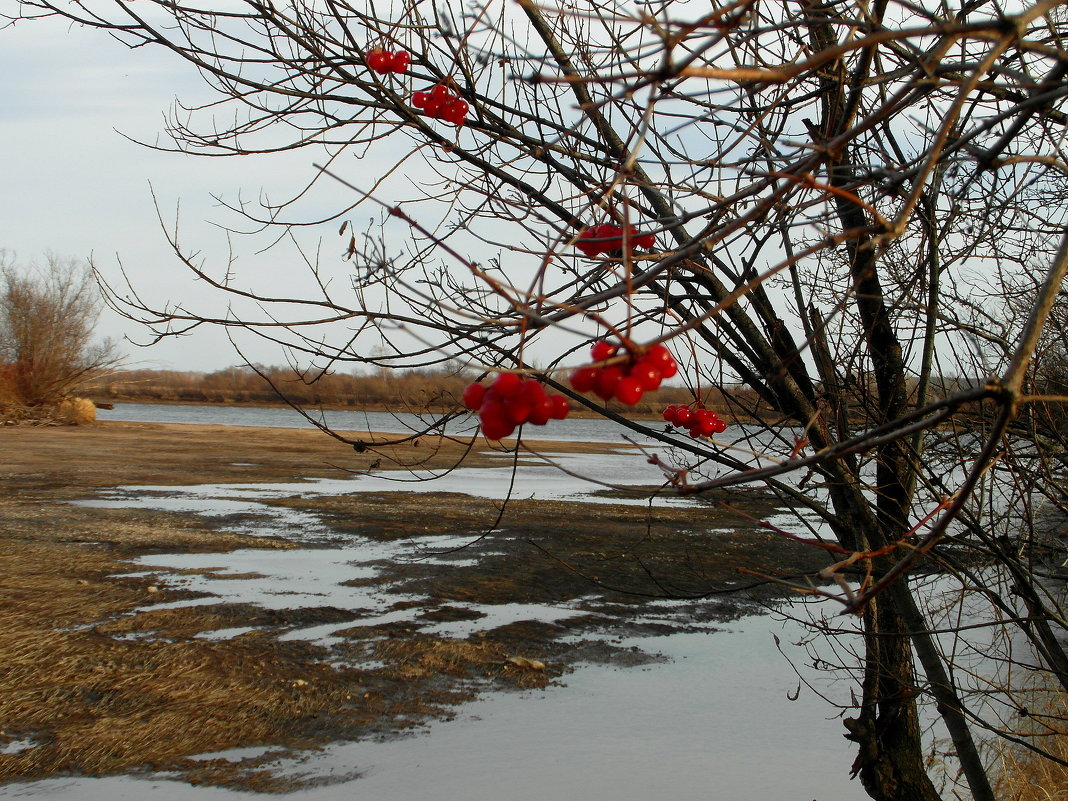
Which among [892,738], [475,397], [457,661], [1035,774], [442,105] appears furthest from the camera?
[457,661]

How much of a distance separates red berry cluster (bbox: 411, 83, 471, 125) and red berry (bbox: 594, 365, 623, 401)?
1.66 metres

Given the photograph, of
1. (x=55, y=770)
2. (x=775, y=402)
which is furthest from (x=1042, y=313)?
(x=55, y=770)

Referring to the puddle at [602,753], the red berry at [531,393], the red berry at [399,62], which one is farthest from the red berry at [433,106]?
the puddle at [602,753]

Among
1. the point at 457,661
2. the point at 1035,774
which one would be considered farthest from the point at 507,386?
the point at 457,661

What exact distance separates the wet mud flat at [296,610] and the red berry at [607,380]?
0.82 meters

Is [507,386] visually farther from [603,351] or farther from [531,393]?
[603,351]

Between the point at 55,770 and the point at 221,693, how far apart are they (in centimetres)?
119

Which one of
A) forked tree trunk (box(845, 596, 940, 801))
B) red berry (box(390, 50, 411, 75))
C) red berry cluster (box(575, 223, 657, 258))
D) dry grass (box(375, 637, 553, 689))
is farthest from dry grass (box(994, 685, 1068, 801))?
red berry (box(390, 50, 411, 75))

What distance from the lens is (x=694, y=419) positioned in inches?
97.7

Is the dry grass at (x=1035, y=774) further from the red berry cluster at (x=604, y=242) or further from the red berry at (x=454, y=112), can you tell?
the red berry at (x=454, y=112)

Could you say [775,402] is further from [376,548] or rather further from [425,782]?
[376,548]

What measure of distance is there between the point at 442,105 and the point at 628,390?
1734 millimetres

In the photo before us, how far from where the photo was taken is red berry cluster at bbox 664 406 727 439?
2.45 meters

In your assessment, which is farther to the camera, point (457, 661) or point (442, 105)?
point (457, 661)
